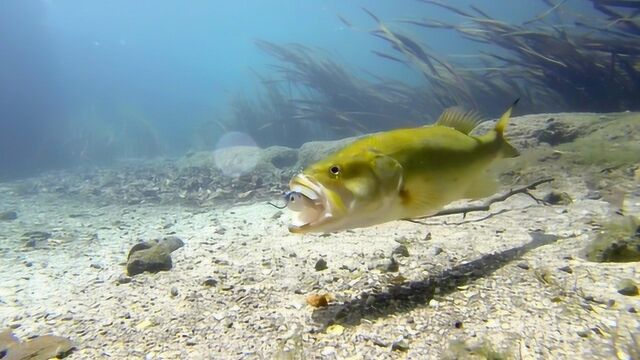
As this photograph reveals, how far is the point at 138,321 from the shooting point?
259 centimetres

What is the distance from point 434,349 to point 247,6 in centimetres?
15517

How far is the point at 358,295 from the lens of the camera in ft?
8.45

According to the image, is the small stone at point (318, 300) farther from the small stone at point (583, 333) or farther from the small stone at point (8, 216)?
the small stone at point (8, 216)

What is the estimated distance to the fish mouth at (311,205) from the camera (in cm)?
205

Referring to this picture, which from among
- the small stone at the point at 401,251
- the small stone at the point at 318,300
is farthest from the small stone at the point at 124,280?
the small stone at the point at 401,251

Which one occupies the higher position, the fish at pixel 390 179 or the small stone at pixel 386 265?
the fish at pixel 390 179

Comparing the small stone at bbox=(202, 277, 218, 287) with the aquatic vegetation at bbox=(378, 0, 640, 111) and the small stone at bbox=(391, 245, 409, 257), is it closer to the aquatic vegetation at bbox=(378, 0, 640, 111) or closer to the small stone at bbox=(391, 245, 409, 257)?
the small stone at bbox=(391, 245, 409, 257)

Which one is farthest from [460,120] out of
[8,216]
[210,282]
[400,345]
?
[8,216]

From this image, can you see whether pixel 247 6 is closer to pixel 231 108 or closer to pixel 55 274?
pixel 231 108

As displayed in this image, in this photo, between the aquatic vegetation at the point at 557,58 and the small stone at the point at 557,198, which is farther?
the aquatic vegetation at the point at 557,58

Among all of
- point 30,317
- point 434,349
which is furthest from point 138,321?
point 434,349

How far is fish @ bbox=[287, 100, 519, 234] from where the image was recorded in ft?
6.84

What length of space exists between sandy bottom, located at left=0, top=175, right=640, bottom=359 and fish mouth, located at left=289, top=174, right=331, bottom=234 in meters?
0.63

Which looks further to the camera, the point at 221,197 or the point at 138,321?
the point at 221,197
